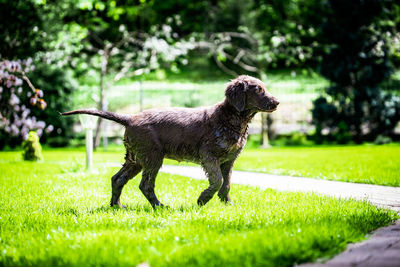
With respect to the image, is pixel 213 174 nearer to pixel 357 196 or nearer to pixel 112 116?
pixel 112 116

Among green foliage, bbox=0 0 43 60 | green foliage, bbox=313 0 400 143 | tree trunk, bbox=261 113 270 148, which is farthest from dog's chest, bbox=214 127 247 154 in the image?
green foliage, bbox=313 0 400 143

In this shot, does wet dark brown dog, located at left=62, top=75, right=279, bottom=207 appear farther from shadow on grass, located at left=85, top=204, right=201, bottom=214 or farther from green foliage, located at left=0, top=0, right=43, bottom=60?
green foliage, located at left=0, top=0, right=43, bottom=60

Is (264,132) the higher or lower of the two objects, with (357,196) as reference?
lower

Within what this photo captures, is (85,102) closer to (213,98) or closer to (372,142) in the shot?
(213,98)

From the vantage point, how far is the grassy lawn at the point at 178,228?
3264 millimetres

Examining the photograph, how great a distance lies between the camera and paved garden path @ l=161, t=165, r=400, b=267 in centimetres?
313

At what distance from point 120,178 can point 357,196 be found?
3.37 meters

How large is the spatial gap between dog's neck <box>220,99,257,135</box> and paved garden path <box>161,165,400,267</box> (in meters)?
1.80

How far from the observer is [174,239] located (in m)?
3.74

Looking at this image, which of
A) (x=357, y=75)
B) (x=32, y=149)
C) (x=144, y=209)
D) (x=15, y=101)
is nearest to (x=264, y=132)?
(x=357, y=75)

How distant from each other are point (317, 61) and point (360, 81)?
2.05m

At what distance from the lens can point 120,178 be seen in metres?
5.45

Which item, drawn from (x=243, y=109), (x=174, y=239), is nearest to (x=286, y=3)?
(x=243, y=109)

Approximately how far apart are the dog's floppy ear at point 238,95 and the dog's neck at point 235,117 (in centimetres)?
11
